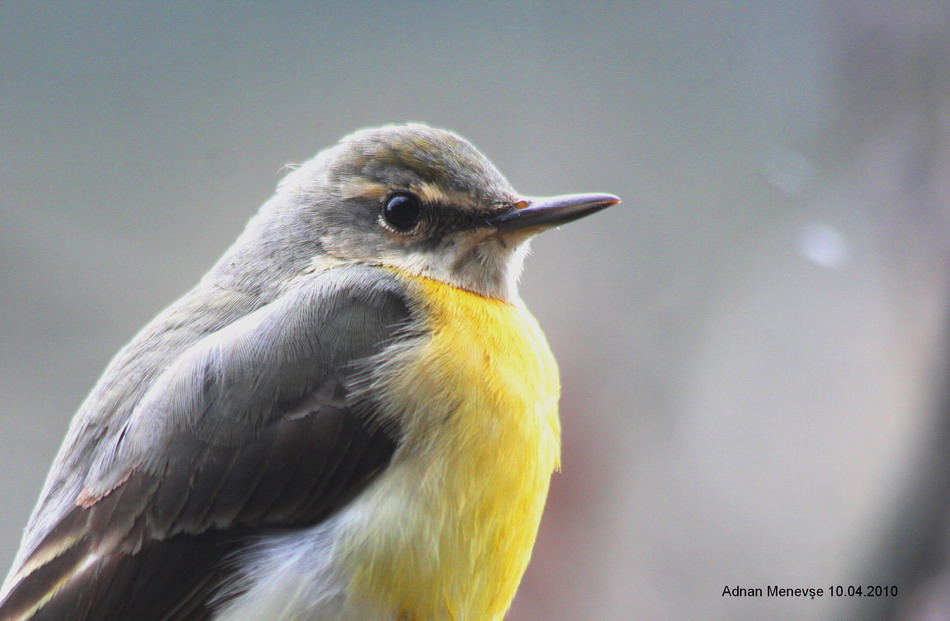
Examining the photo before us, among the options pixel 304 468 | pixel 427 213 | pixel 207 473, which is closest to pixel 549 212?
pixel 427 213

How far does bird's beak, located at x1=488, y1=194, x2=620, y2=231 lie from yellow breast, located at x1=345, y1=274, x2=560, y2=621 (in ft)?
1.47

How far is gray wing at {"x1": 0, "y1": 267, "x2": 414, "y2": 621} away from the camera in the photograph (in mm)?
3018

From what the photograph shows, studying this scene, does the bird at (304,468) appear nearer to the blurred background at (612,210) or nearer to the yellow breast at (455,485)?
the yellow breast at (455,485)

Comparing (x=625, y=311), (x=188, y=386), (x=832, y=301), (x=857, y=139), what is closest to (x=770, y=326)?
(x=832, y=301)

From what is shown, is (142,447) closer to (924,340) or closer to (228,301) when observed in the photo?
(228,301)

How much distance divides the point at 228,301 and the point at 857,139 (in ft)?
10.3

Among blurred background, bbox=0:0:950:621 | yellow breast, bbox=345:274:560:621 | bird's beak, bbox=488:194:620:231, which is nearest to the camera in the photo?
yellow breast, bbox=345:274:560:621

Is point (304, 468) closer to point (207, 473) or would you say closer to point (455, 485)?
point (207, 473)

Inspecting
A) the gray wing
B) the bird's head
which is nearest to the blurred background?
the bird's head

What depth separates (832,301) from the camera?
19.1ft

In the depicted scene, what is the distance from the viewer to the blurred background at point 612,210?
493 centimetres

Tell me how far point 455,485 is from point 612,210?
3.54 m

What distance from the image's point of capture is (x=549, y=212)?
3.67 metres

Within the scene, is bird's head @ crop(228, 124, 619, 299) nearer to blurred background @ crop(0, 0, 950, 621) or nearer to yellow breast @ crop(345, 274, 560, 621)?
yellow breast @ crop(345, 274, 560, 621)
